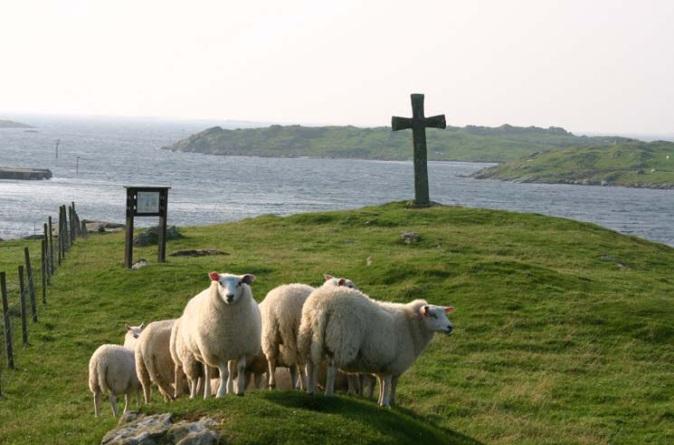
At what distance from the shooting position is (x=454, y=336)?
26.1 meters

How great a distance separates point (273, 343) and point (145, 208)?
20.1 m

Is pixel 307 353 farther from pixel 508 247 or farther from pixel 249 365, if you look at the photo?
pixel 508 247

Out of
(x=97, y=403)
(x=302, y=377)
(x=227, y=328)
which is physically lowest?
(x=97, y=403)

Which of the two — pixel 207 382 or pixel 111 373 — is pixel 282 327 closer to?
pixel 207 382

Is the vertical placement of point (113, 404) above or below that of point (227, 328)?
below

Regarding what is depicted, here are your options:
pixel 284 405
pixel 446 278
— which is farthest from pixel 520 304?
pixel 284 405

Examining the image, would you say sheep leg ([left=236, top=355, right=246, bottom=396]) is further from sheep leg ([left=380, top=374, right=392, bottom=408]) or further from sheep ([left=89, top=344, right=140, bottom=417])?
sheep ([left=89, top=344, right=140, bottom=417])

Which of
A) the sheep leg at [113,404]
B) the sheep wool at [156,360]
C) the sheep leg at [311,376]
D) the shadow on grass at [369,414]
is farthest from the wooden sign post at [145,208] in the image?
the shadow on grass at [369,414]

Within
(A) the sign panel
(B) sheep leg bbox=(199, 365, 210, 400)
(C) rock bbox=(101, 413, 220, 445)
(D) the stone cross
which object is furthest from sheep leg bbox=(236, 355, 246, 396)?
(D) the stone cross

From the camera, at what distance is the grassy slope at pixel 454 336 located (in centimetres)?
1570

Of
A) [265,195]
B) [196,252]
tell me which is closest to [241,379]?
[196,252]

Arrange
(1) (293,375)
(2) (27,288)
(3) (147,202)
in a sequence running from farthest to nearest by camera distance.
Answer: (3) (147,202), (2) (27,288), (1) (293,375)

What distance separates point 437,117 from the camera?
50.0 m

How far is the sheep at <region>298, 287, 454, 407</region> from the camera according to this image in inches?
622
